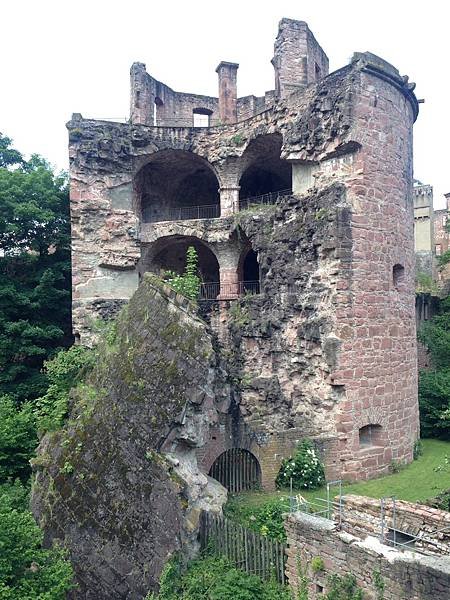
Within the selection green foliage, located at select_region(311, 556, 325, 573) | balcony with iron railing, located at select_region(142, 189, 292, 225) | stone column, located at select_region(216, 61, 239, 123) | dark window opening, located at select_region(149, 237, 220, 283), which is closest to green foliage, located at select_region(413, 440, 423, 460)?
green foliage, located at select_region(311, 556, 325, 573)

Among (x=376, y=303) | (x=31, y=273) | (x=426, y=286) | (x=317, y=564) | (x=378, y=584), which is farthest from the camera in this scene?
(x=426, y=286)

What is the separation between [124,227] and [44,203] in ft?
10.9

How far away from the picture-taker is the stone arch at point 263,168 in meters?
16.3

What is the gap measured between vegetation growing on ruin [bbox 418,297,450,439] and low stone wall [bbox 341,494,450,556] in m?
6.63

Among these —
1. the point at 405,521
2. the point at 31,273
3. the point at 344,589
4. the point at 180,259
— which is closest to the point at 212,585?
the point at 344,589

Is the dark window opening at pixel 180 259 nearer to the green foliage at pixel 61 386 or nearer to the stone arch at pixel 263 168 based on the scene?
the stone arch at pixel 263 168

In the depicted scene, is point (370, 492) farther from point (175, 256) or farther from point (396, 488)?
point (175, 256)

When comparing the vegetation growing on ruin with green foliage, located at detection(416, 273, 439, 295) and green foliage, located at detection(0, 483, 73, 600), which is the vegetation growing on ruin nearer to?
green foliage, located at detection(416, 273, 439, 295)

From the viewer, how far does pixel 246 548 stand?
25.9 feet

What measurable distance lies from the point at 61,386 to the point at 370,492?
7350 millimetres

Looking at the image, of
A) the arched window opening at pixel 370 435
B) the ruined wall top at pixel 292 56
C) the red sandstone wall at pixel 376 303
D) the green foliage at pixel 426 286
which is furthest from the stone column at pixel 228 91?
the arched window opening at pixel 370 435

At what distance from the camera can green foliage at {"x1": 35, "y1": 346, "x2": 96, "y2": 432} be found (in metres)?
9.36

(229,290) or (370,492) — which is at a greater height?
(229,290)

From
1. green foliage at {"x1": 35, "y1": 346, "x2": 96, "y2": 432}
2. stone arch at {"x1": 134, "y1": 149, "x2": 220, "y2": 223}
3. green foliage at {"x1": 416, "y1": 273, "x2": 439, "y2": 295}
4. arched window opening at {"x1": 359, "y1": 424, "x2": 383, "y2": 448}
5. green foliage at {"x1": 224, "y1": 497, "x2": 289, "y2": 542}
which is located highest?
stone arch at {"x1": 134, "y1": 149, "x2": 220, "y2": 223}
